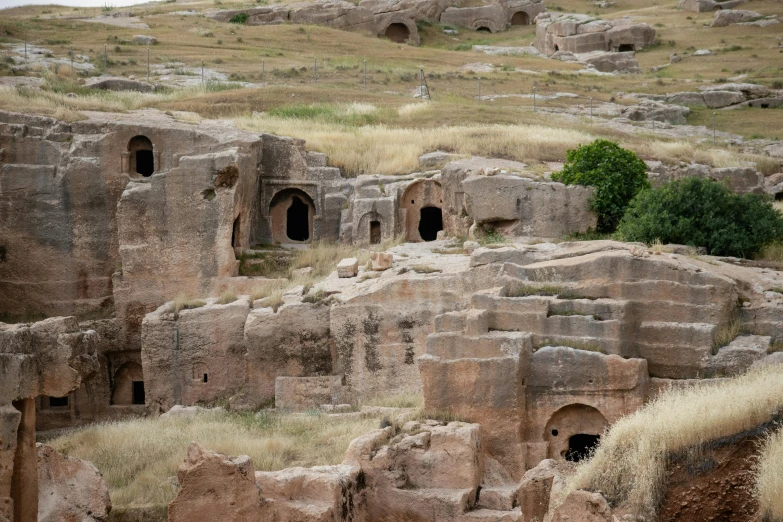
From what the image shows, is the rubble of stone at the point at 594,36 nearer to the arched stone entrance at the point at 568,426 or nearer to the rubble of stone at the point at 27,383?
the arched stone entrance at the point at 568,426

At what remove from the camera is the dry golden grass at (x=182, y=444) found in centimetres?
1914

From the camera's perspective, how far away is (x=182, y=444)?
20.9 meters

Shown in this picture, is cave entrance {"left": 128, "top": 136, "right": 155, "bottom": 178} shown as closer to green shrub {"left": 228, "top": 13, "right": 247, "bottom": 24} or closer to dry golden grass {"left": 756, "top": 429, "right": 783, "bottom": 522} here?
dry golden grass {"left": 756, "top": 429, "right": 783, "bottom": 522}

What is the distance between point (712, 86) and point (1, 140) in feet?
91.1

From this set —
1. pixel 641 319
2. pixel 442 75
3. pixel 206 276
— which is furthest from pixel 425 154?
pixel 442 75

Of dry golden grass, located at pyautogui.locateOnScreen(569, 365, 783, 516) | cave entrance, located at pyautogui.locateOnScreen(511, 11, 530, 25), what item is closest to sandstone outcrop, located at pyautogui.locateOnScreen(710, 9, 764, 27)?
cave entrance, located at pyautogui.locateOnScreen(511, 11, 530, 25)

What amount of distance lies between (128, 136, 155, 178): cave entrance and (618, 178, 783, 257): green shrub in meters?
12.7

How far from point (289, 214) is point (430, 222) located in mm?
4065

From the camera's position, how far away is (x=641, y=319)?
21.8 m

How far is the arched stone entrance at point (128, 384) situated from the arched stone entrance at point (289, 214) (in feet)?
16.4

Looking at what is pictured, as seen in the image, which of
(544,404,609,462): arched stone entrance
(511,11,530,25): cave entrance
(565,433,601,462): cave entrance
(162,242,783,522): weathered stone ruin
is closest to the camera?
(162,242,783,522): weathered stone ruin

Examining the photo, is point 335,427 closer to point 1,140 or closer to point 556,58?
point 1,140

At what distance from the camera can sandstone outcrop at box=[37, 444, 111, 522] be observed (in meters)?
17.0

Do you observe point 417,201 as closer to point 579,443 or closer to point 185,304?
point 185,304
